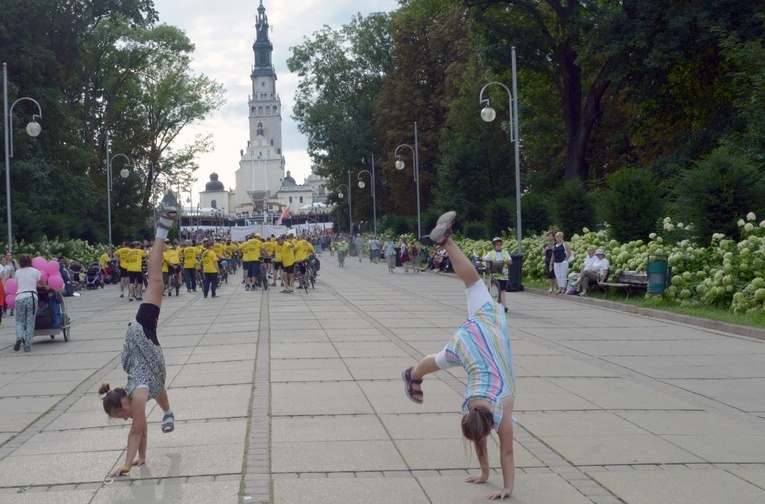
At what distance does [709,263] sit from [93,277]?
85.4ft

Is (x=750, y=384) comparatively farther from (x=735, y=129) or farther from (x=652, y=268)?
(x=735, y=129)

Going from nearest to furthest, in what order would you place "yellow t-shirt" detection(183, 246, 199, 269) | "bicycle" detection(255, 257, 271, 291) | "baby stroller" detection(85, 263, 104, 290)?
"yellow t-shirt" detection(183, 246, 199, 269)
"bicycle" detection(255, 257, 271, 291)
"baby stroller" detection(85, 263, 104, 290)

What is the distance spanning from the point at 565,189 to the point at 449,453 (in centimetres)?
2626

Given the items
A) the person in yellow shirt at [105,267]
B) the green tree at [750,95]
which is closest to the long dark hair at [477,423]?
the green tree at [750,95]

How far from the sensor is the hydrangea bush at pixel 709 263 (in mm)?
17969

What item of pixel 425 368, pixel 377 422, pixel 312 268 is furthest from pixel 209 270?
pixel 425 368

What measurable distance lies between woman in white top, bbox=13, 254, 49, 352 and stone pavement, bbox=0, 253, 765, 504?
41 cm

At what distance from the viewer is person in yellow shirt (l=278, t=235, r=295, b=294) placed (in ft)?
101

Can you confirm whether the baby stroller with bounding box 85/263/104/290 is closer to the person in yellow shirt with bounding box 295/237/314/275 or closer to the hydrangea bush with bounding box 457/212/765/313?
the person in yellow shirt with bounding box 295/237/314/275

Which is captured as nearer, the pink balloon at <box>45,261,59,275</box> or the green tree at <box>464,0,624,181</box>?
the pink balloon at <box>45,261,59,275</box>

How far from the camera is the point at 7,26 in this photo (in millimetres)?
39531

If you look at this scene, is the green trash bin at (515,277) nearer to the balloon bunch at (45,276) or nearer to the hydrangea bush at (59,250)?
the hydrangea bush at (59,250)

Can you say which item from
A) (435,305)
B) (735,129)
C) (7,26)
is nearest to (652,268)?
(435,305)

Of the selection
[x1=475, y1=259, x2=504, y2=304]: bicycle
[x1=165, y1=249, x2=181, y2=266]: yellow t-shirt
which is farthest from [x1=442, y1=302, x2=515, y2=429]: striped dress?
[x1=165, y1=249, x2=181, y2=266]: yellow t-shirt
